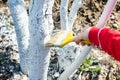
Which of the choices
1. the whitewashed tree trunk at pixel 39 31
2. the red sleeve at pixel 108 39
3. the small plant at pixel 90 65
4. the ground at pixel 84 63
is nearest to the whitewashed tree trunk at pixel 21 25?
the ground at pixel 84 63

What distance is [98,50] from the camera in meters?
2.25

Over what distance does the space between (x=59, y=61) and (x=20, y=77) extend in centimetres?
27

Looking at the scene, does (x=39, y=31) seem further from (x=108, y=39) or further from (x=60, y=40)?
(x=108, y=39)

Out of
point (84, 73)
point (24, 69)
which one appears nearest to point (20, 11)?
point (24, 69)

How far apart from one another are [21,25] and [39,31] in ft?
1.14

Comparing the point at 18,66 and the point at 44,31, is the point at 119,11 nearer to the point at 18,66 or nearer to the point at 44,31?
the point at 18,66

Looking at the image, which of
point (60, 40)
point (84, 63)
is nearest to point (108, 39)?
point (60, 40)

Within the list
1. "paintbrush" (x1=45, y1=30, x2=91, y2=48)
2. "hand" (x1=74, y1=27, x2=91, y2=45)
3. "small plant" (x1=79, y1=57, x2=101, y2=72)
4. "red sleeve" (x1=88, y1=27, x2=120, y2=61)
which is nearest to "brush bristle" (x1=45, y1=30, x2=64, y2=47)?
"paintbrush" (x1=45, y1=30, x2=91, y2=48)

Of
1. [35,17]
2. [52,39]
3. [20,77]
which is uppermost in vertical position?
[35,17]

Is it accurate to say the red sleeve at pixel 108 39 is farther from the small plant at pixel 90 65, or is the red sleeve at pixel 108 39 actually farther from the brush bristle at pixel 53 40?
the small plant at pixel 90 65

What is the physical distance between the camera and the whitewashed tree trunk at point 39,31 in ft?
4.67

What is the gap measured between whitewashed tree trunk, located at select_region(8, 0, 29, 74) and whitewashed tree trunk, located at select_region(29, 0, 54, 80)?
265 millimetres

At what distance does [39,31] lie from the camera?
1.49m

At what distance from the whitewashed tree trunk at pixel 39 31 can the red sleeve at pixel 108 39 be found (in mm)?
235
